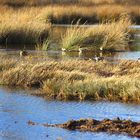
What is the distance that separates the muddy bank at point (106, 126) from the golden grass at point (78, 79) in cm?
210

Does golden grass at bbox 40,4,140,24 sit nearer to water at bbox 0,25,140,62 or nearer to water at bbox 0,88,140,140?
water at bbox 0,25,140,62

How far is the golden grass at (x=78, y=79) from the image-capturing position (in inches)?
436

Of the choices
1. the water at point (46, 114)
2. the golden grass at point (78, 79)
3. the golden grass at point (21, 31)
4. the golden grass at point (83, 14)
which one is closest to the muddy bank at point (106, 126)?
the water at point (46, 114)

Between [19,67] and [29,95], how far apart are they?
4.90 feet

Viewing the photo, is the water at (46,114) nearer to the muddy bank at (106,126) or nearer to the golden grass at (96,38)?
the muddy bank at (106,126)

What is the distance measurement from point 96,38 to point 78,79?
30.0 ft

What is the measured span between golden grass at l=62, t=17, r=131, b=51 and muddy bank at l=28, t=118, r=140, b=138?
11682 mm

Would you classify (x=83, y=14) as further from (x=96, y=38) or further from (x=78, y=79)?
(x=78, y=79)

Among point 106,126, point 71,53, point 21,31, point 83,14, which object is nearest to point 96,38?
point 71,53

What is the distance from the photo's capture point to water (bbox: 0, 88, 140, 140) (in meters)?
8.20

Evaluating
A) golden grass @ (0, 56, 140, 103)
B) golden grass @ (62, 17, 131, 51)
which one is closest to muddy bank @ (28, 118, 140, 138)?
golden grass @ (0, 56, 140, 103)

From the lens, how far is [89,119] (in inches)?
348

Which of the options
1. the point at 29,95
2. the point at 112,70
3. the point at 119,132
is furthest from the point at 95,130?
the point at 112,70

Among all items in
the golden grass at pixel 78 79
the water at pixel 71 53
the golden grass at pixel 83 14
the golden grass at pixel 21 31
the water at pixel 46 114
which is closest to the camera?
the water at pixel 46 114
